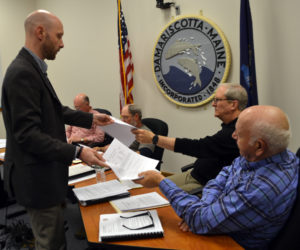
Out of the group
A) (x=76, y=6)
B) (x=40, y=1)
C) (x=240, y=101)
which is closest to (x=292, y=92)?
(x=240, y=101)

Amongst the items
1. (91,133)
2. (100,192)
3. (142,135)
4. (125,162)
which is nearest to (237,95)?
(142,135)

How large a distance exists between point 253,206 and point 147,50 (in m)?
3.46

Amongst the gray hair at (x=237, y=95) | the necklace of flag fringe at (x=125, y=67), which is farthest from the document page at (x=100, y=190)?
the necklace of flag fringe at (x=125, y=67)

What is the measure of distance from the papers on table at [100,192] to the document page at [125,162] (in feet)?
0.77

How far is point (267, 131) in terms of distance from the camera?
1.12m

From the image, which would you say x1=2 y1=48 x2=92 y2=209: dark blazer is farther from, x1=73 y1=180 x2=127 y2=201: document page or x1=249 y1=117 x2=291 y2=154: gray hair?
x1=249 y1=117 x2=291 y2=154: gray hair

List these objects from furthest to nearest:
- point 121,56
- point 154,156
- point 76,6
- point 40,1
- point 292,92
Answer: point 40,1 < point 76,6 < point 121,56 < point 292,92 < point 154,156

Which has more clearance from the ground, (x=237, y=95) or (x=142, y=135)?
(x=237, y=95)

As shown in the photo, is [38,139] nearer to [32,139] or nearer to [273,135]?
[32,139]

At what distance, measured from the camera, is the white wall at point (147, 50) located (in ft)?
9.55

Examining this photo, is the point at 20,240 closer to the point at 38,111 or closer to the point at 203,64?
the point at 38,111

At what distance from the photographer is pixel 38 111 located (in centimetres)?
127

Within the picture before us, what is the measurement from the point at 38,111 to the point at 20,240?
1894 millimetres

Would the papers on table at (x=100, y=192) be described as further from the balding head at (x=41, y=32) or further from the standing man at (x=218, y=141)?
the balding head at (x=41, y=32)
